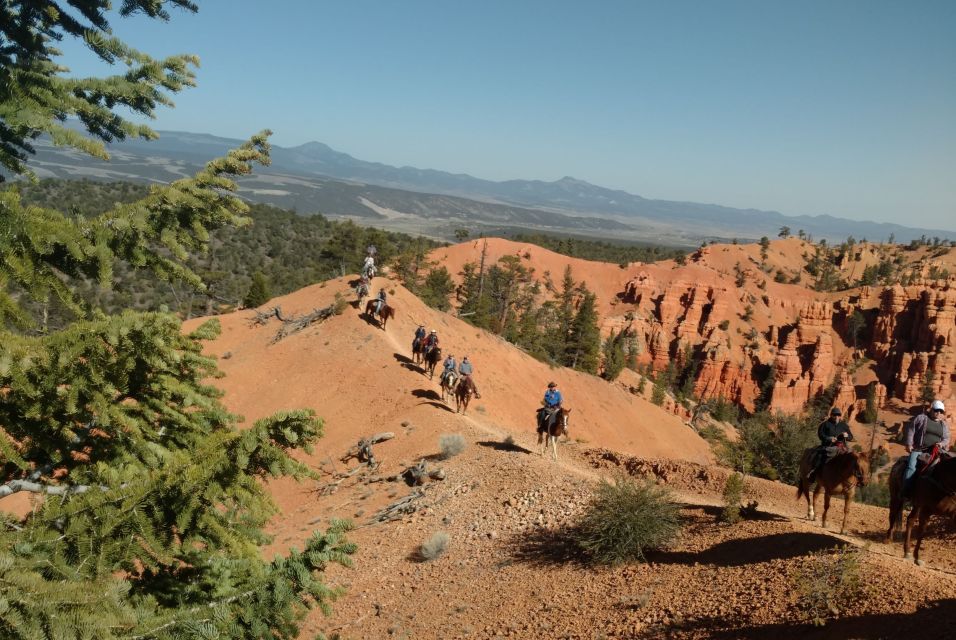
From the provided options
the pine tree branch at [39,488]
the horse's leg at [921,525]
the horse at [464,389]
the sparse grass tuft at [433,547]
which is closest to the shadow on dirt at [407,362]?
the horse at [464,389]

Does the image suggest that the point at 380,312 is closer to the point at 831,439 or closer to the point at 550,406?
the point at 550,406

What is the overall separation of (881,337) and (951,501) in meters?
79.2

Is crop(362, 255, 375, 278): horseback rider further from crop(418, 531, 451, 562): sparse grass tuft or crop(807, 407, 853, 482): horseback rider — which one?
crop(807, 407, 853, 482): horseback rider

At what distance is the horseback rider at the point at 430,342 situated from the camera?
2336 centimetres

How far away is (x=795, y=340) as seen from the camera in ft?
236

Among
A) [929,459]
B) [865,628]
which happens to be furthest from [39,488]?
[929,459]

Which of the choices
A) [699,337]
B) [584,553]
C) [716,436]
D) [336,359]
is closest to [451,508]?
[584,553]

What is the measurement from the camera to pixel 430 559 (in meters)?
12.1

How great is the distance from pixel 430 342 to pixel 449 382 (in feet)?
7.51

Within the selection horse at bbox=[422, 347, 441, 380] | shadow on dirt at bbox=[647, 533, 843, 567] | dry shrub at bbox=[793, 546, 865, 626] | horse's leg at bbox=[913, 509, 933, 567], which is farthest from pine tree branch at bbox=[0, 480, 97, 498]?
horse at bbox=[422, 347, 441, 380]

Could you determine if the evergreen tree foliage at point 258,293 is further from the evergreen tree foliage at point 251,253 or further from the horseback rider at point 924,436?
the horseback rider at point 924,436

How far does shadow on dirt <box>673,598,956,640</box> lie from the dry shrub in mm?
191

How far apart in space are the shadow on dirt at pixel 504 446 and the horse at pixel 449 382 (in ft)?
12.7

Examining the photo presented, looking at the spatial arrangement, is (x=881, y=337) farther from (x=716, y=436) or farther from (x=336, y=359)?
(x=336, y=359)
